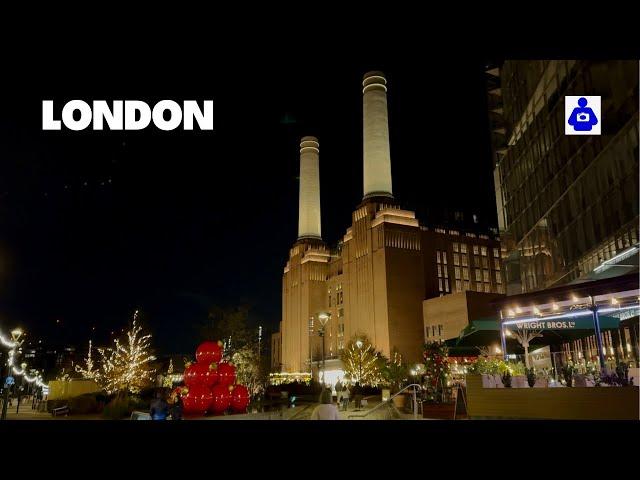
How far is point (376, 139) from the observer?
89312mm

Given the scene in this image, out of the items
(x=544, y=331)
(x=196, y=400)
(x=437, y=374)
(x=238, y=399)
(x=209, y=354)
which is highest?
(x=544, y=331)

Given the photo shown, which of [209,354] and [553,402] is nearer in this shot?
[553,402]

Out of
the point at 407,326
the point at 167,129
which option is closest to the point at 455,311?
the point at 407,326

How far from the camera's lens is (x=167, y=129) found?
25.0 ft

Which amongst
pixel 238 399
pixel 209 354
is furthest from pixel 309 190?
pixel 209 354

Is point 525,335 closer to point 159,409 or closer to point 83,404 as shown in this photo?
point 159,409

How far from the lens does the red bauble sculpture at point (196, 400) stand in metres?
20.5

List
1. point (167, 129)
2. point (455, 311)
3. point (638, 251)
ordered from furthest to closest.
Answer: point (455, 311) < point (638, 251) < point (167, 129)

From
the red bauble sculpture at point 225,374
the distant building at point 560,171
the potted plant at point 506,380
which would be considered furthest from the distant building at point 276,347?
the potted plant at point 506,380

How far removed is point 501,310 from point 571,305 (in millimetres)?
2156

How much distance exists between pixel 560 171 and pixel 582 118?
64.9 ft

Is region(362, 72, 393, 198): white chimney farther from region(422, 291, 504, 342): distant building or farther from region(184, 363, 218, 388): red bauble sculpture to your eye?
region(184, 363, 218, 388): red bauble sculpture
